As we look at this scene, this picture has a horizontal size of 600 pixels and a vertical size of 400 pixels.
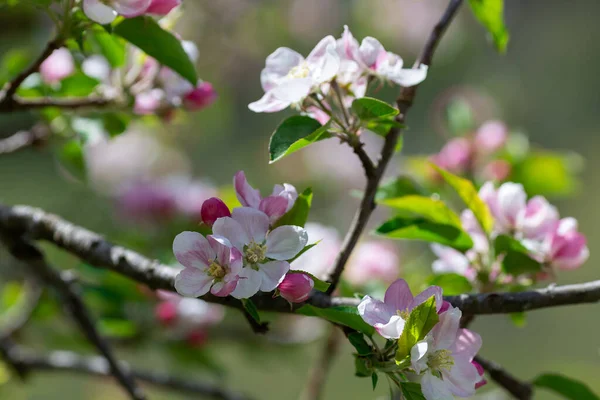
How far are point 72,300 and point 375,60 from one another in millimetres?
354

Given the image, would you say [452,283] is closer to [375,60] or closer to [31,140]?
[375,60]

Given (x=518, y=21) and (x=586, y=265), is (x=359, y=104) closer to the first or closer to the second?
(x=586, y=265)

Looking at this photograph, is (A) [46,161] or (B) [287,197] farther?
(A) [46,161]

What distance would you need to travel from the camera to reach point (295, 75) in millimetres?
414

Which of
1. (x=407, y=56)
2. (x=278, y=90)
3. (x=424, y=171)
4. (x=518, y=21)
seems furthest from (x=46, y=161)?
(x=278, y=90)

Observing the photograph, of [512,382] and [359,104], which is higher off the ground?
[359,104]

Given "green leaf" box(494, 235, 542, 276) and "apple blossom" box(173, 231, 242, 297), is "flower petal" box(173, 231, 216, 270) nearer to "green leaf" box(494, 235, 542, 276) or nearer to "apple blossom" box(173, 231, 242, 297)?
"apple blossom" box(173, 231, 242, 297)

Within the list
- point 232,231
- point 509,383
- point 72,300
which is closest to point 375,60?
point 232,231

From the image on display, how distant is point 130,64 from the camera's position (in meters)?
0.61

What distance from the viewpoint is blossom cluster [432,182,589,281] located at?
497mm

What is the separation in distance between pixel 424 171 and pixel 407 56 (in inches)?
61.4

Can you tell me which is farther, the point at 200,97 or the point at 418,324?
the point at 200,97

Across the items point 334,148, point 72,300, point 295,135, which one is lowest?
point 334,148

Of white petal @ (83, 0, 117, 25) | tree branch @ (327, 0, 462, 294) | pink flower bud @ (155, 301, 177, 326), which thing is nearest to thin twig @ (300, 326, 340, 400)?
pink flower bud @ (155, 301, 177, 326)
